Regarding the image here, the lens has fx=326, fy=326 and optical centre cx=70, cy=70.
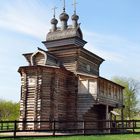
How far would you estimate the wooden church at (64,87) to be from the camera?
33281 mm

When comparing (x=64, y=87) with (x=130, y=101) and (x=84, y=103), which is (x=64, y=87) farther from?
(x=130, y=101)

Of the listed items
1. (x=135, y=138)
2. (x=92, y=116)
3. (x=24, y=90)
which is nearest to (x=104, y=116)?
(x=92, y=116)

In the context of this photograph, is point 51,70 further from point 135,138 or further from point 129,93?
point 129,93

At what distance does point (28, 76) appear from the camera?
3422 cm

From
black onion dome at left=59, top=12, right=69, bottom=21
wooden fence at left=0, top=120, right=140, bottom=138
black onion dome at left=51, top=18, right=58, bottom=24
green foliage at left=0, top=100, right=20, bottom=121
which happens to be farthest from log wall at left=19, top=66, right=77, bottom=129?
green foliage at left=0, top=100, right=20, bottom=121

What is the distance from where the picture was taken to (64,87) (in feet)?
118

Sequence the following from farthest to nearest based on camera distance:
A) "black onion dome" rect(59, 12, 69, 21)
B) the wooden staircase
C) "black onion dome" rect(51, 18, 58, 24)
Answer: "black onion dome" rect(51, 18, 58, 24), "black onion dome" rect(59, 12, 69, 21), the wooden staircase

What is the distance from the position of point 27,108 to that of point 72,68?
7.29 meters

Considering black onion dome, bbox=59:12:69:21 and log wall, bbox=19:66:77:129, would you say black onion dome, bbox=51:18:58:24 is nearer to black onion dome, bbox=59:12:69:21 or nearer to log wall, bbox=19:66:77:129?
black onion dome, bbox=59:12:69:21

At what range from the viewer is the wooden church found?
33.3 metres

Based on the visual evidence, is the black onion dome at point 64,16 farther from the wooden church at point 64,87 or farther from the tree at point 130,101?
the tree at point 130,101

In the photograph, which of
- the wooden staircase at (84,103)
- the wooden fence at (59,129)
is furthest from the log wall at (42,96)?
the wooden staircase at (84,103)

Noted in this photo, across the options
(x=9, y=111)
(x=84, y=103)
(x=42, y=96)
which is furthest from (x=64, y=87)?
(x=9, y=111)

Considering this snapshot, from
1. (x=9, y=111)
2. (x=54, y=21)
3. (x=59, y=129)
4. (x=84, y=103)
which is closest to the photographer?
(x=59, y=129)
